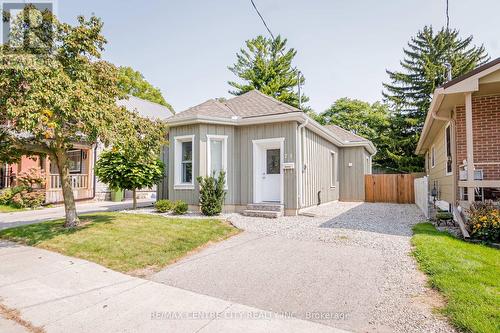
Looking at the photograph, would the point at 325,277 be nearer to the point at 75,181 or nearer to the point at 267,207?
the point at 267,207

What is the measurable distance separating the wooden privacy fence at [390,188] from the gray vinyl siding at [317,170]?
86.2 inches

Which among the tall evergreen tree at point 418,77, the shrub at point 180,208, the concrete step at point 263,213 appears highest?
the tall evergreen tree at point 418,77

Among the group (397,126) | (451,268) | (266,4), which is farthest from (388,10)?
(397,126)

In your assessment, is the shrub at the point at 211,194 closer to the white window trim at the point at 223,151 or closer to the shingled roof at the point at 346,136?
the white window trim at the point at 223,151

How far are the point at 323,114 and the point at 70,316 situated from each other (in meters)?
34.5

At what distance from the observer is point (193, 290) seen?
386 cm

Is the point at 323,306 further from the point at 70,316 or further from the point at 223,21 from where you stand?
the point at 223,21

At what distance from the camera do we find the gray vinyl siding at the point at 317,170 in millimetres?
10664

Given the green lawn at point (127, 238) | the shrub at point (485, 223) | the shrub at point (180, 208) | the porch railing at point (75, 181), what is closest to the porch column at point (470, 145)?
the shrub at point (485, 223)

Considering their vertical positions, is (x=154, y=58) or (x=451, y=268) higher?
(x=154, y=58)

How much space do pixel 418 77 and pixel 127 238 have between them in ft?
95.5

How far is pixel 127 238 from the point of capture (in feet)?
20.4

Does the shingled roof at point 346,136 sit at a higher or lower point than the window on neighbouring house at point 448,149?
higher

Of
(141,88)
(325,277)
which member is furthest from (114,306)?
(141,88)
